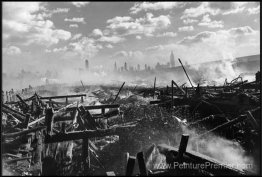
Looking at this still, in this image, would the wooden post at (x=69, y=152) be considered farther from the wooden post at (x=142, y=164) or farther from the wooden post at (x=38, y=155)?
the wooden post at (x=142, y=164)

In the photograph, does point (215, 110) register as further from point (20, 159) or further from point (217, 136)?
point (20, 159)

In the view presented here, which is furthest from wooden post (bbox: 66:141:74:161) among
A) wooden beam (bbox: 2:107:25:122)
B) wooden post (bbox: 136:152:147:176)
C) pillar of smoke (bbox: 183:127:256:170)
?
pillar of smoke (bbox: 183:127:256:170)

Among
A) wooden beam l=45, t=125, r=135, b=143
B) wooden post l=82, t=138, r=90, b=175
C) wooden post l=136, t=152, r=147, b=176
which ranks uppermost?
wooden beam l=45, t=125, r=135, b=143

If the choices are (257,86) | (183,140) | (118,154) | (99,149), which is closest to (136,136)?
(118,154)

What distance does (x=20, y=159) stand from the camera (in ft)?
23.3

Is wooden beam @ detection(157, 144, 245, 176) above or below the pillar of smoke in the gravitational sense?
above

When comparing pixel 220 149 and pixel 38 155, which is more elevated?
pixel 38 155

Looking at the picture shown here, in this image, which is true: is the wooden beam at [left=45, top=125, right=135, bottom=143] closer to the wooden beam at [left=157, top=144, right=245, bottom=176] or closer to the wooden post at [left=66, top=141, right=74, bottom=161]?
the wooden post at [left=66, top=141, right=74, bottom=161]

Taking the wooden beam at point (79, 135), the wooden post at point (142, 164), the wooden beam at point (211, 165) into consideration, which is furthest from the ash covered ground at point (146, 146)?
the wooden post at point (142, 164)

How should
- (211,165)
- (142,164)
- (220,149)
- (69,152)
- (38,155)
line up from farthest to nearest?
(220,149), (69,152), (38,155), (211,165), (142,164)

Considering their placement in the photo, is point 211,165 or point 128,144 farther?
point 128,144

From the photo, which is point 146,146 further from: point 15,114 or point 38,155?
point 15,114

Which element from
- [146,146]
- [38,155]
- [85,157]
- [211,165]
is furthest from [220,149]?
[38,155]

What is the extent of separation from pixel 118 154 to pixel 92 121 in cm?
189
